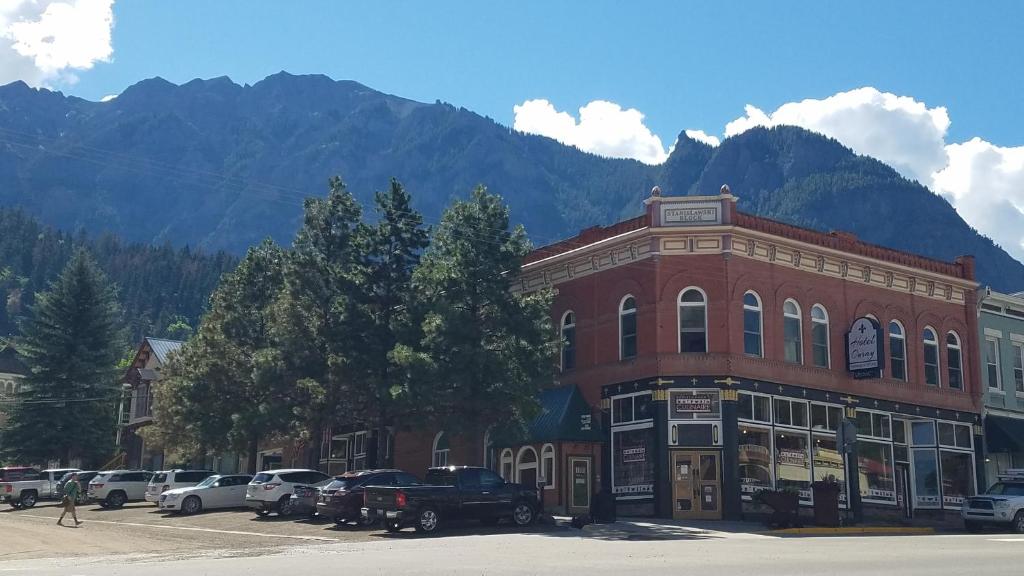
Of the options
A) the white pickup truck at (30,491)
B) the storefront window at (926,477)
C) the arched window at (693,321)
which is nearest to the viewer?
the arched window at (693,321)

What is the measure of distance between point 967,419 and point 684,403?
1481cm

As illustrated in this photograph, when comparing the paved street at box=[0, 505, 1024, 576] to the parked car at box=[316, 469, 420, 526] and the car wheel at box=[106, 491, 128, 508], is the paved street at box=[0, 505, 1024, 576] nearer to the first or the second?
the parked car at box=[316, 469, 420, 526]

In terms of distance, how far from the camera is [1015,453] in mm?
44281

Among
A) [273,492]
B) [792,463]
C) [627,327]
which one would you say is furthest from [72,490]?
[792,463]

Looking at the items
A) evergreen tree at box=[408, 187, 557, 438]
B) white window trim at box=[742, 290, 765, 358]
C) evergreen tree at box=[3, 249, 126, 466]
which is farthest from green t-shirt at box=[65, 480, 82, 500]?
evergreen tree at box=[3, 249, 126, 466]

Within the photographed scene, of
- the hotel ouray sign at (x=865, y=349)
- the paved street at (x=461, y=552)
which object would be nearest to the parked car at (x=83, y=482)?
the paved street at (x=461, y=552)

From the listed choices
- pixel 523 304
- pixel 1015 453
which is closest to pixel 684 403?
pixel 523 304

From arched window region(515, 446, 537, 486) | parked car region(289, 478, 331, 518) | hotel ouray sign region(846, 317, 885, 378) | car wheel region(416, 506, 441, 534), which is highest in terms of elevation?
hotel ouray sign region(846, 317, 885, 378)

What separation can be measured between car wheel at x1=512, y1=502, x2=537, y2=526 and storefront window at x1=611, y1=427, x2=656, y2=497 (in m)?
7.07

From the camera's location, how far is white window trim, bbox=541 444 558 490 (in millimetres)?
38125

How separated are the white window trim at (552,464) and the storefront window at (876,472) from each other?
1135cm

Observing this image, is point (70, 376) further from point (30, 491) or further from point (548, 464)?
point (548, 464)

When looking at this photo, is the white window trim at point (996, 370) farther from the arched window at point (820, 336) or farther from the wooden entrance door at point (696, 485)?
the wooden entrance door at point (696, 485)

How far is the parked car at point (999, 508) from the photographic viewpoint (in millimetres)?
31844
